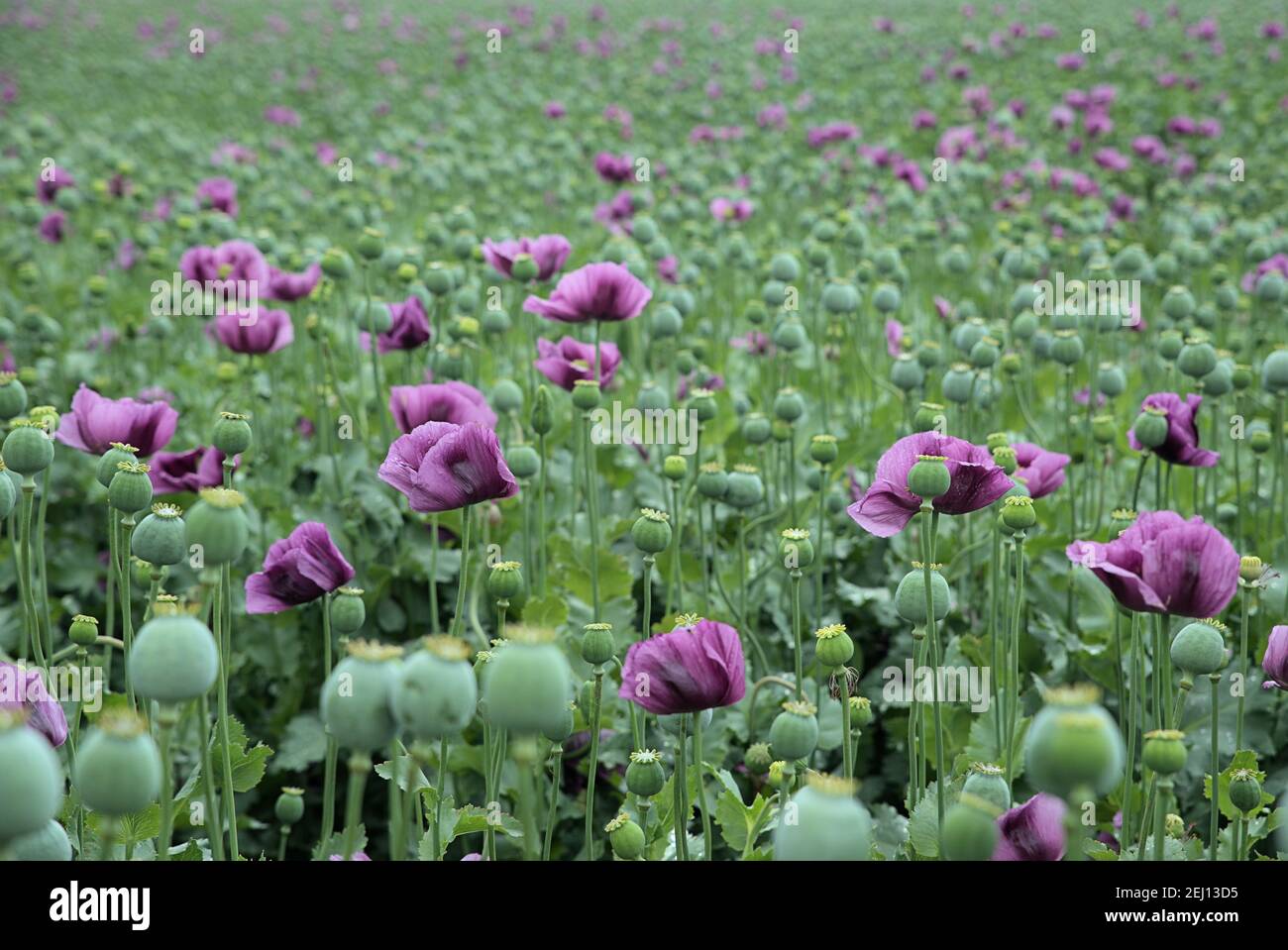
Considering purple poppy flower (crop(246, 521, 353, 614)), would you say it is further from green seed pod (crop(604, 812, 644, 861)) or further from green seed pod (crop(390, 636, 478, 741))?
green seed pod (crop(390, 636, 478, 741))

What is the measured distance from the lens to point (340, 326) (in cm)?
445

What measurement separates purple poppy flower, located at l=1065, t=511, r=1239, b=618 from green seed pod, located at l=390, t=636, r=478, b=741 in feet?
2.25

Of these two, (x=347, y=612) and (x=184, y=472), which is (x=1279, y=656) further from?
(x=184, y=472)

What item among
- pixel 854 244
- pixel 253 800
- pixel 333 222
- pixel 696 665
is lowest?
pixel 253 800

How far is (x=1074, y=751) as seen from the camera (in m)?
0.83

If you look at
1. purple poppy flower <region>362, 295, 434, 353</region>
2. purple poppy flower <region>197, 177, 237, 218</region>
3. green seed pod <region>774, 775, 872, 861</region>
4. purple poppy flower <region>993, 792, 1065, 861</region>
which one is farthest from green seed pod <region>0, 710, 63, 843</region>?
purple poppy flower <region>197, 177, 237, 218</region>

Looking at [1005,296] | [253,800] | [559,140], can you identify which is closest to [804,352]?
[1005,296]

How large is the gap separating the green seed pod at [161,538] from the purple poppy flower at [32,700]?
0.16 m

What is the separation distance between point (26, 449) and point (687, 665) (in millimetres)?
817

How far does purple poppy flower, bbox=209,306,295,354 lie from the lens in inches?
111

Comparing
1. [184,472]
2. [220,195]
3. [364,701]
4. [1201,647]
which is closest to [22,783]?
[364,701]
